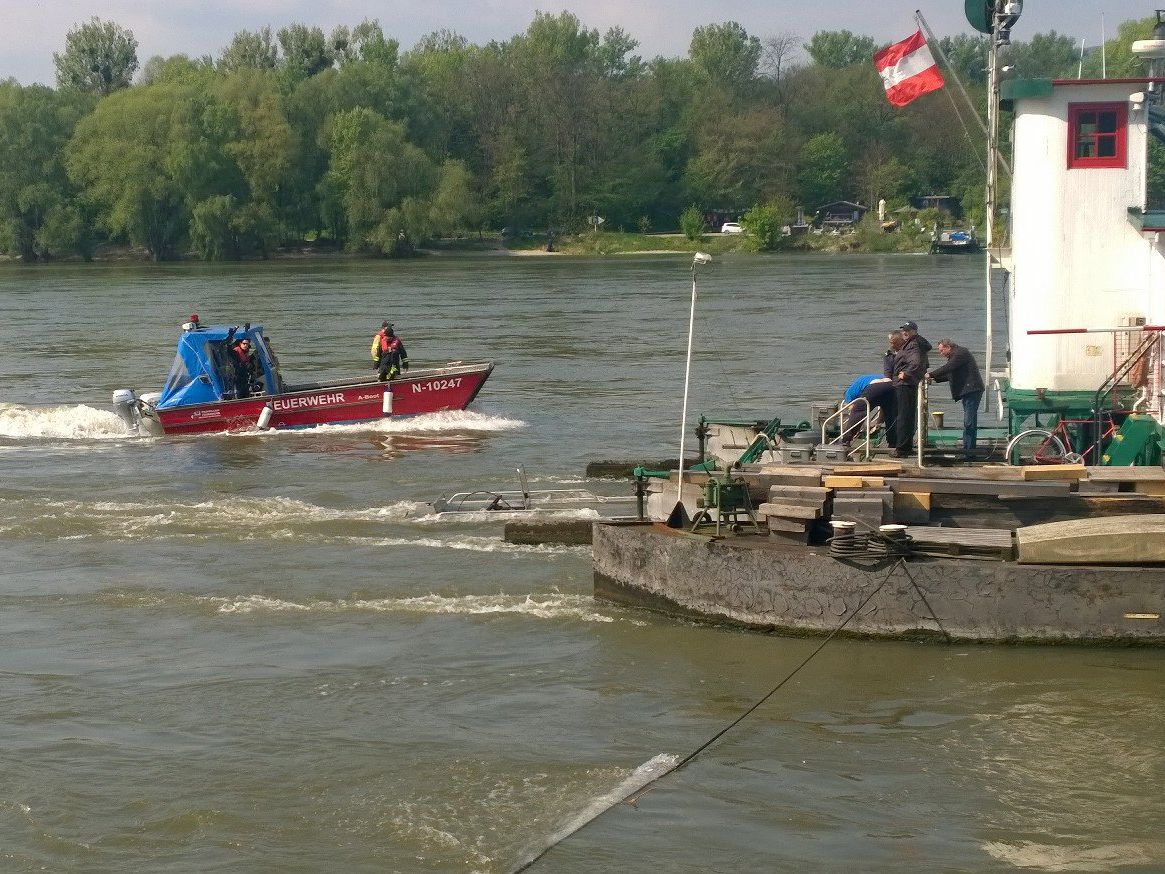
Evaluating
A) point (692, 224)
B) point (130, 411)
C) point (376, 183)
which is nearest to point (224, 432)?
point (130, 411)

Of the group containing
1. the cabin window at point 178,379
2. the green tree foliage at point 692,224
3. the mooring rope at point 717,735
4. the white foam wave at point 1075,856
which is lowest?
the white foam wave at point 1075,856

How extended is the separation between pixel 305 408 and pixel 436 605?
43.2 ft

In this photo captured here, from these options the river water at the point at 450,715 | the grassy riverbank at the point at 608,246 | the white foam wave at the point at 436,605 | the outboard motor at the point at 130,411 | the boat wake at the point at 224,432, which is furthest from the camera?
the grassy riverbank at the point at 608,246

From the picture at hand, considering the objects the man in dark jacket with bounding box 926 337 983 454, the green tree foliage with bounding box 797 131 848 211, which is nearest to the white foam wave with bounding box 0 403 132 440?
the man in dark jacket with bounding box 926 337 983 454

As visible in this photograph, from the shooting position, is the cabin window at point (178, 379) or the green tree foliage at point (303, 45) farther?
the green tree foliage at point (303, 45)

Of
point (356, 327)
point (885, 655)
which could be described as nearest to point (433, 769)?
point (885, 655)

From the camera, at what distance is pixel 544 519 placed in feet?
58.7

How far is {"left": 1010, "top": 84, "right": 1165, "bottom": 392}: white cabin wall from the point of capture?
18.0 m

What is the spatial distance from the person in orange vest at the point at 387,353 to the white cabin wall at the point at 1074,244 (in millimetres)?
12882

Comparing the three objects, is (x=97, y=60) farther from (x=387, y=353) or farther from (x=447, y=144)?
(x=387, y=353)

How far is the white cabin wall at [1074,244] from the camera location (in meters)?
18.0

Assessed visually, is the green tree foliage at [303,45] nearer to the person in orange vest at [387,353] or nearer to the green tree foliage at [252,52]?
the green tree foliage at [252,52]

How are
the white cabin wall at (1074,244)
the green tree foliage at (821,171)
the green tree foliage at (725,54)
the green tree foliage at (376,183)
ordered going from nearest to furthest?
the white cabin wall at (1074,244)
the green tree foliage at (376,183)
the green tree foliage at (821,171)
the green tree foliage at (725,54)

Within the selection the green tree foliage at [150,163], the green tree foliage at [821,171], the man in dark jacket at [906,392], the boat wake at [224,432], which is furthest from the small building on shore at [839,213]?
the man in dark jacket at [906,392]
